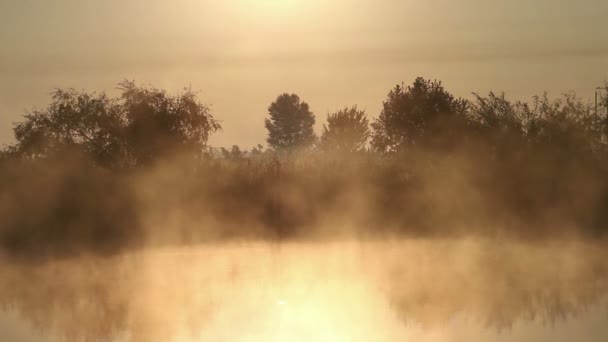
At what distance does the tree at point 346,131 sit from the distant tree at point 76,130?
35.1 ft

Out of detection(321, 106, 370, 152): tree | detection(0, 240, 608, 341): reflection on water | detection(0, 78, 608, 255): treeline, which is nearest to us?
detection(0, 240, 608, 341): reflection on water

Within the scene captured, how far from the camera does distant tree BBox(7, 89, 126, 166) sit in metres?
22.5

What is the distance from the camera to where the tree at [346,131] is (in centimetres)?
3300

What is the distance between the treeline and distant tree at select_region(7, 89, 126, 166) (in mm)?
36

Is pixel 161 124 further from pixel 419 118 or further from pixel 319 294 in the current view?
pixel 319 294

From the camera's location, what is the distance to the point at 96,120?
23516 millimetres

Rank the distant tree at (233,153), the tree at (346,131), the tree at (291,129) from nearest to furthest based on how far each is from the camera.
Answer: the distant tree at (233,153) < the tree at (346,131) < the tree at (291,129)

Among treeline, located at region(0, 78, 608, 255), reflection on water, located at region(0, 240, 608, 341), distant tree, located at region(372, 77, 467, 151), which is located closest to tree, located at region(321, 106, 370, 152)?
distant tree, located at region(372, 77, 467, 151)

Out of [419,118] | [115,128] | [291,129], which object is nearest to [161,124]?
[115,128]

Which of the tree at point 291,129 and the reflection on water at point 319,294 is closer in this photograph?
the reflection on water at point 319,294

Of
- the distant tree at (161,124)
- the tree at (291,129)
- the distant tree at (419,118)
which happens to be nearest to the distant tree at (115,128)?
the distant tree at (161,124)

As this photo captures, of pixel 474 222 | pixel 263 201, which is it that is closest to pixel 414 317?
pixel 474 222

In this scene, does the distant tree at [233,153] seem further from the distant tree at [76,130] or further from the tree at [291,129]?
the tree at [291,129]

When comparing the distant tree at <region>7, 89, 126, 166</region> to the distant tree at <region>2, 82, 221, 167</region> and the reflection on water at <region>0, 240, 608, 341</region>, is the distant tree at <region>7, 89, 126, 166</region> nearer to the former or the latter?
the distant tree at <region>2, 82, 221, 167</region>
